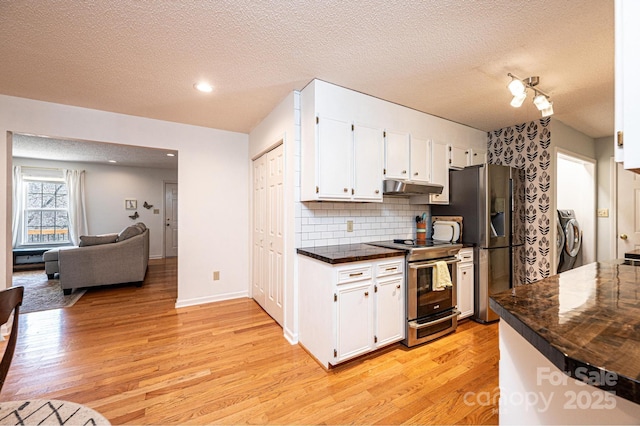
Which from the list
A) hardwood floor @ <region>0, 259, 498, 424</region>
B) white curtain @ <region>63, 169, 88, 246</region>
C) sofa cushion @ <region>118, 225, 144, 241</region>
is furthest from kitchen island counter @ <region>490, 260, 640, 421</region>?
white curtain @ <region>63, 169, 88, 246</region>

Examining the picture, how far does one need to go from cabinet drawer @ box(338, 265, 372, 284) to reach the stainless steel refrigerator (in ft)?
5.17

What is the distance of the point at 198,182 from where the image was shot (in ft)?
11.9

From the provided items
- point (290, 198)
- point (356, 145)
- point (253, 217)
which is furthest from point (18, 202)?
point (356, 145)

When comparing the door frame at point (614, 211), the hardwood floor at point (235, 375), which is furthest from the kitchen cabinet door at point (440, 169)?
the door frame at point (614, 211)

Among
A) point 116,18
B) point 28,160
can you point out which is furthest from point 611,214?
point 28,160

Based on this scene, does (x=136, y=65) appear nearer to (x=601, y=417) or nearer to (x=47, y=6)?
(x=47, y=6)

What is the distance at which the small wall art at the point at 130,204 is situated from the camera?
6723 millimetres

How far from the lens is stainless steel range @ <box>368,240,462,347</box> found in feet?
7.82

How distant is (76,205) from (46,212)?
0.66 metres

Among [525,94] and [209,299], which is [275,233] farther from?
[525,94]

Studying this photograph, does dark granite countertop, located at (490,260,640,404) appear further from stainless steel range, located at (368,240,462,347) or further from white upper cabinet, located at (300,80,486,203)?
white upper cabinet, located at (300,80,486,203)

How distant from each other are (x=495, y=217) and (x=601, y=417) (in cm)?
272

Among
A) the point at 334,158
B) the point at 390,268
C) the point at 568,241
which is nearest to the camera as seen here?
the point at 390,268

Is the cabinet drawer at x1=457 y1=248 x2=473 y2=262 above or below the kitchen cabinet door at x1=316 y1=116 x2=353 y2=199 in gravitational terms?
below
